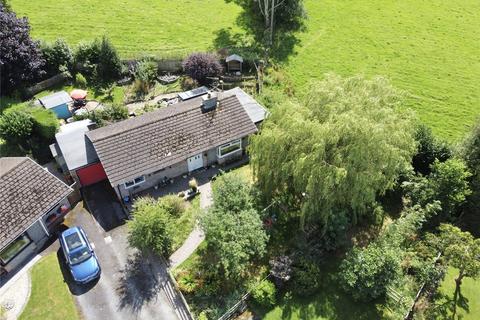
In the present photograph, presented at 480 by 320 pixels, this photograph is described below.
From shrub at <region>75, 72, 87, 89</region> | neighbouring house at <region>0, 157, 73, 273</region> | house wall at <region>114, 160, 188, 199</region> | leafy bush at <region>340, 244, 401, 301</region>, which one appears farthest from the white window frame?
shrub at <region>75, 72, 87, 89</region>

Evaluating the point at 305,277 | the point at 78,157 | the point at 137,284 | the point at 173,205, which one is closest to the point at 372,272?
the point at 305,277

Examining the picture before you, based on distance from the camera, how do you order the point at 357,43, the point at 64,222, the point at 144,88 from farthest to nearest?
the point at 357,43 < the point at 144,88 < the point at 64,222

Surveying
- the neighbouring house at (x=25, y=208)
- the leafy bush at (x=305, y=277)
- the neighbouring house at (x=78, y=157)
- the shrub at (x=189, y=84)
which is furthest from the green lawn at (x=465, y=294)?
the shrub at (x=189, y=84)

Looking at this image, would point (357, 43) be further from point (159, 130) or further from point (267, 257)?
point (267, 257)

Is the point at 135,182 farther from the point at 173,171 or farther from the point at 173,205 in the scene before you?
the point at 173,205

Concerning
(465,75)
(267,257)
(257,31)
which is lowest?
(267,257)

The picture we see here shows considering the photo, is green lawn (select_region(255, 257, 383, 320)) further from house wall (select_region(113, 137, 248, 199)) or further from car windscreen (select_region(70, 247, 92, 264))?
house wall (select_region(113, 137, 248, 199))

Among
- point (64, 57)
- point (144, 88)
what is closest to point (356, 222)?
point (144, 88)
